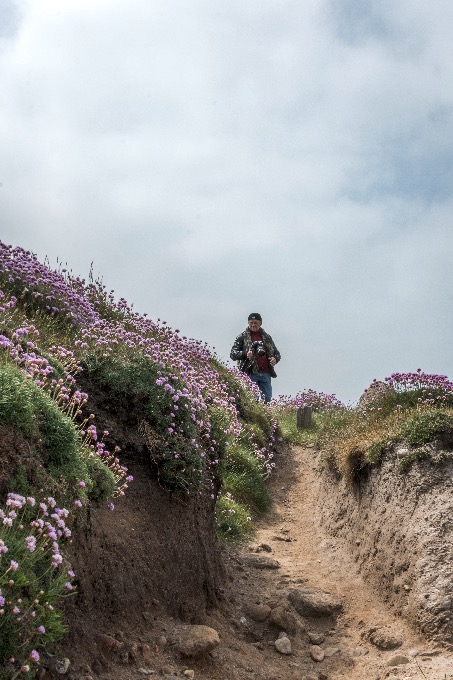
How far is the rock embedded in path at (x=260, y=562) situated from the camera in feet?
29.7

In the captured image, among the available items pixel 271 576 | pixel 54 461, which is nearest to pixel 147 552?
pixel 54 461

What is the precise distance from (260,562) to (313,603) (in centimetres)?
127

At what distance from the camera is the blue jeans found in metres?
18.1

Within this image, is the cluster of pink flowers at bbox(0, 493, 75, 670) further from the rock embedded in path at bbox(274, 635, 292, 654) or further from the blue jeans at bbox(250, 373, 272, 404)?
the blue jeans at bbox(250, 373, 272, 404)

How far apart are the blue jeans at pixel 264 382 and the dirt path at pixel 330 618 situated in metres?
6.24

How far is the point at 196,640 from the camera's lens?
19.6 feet

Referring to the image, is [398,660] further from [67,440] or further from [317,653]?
[67,440]

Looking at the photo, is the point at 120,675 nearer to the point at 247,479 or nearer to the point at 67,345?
the point at 67,345

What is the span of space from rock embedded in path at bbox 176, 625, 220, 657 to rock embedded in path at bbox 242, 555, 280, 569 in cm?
276

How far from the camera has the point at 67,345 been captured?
925 centimetres

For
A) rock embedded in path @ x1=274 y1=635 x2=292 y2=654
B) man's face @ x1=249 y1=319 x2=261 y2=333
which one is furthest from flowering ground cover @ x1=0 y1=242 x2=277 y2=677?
A: man's face @ x1=249 y1=319 x2=261 y2=333

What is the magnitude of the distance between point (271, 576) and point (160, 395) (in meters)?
3.12

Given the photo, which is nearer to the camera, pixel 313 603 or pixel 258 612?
pixel 258 612

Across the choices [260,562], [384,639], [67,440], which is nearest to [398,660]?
[384,639]
